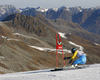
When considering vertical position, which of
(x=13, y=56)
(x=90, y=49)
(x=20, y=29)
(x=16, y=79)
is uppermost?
(x=16, y=79)

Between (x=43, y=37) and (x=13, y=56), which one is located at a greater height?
(x=13, y=56)

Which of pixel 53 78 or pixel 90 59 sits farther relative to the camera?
pixel 90 59

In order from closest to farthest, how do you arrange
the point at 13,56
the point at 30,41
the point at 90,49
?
the point at 13,56, the point at 30,41, the point at 90,49

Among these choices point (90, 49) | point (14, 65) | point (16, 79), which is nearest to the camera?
point (16, 79)

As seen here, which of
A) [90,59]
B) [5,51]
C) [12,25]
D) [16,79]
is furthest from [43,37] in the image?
[16,79]

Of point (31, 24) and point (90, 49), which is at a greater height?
point (31, 24)

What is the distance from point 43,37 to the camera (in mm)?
176125

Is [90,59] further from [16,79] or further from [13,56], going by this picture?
[16,79]

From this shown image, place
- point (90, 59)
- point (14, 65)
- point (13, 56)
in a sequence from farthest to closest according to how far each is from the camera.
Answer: point (90, 59)
point (13, 56)
point (14, 65)

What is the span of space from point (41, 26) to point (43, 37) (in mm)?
21356

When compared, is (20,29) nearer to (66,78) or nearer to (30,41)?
(30,41)

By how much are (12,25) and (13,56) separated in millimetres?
123656

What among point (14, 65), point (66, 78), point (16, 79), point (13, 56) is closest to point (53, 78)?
point (66, 78)

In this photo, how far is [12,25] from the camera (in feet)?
616
